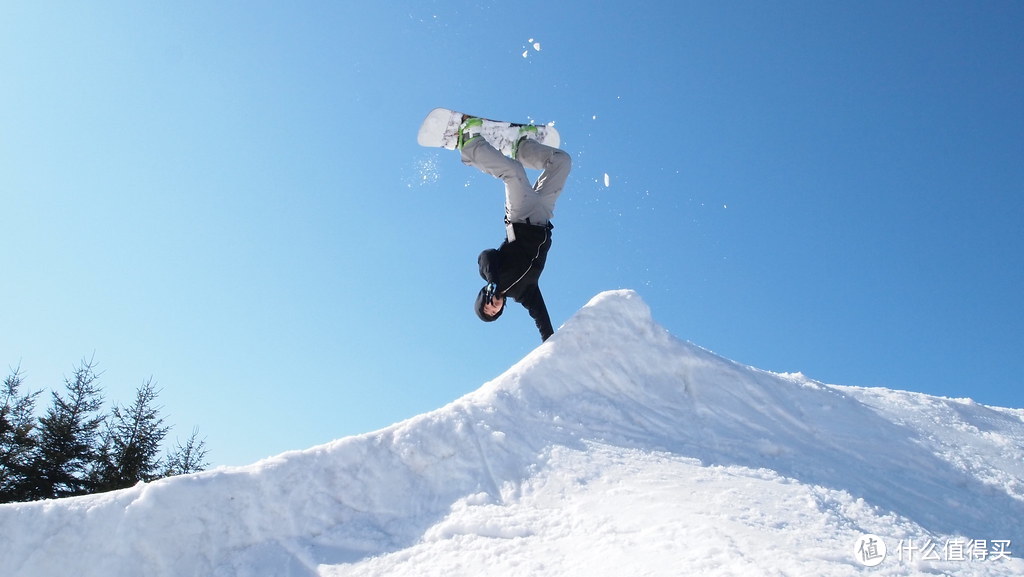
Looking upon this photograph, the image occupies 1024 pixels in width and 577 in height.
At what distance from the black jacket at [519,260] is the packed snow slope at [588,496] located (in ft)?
5.66

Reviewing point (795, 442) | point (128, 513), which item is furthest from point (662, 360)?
Result: point (128, 513)

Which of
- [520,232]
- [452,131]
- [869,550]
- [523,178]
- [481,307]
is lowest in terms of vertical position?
[869,550]

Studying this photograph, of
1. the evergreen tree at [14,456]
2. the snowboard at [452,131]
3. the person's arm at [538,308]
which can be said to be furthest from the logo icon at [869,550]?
the evergreen tree at [14,456]

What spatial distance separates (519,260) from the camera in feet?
25.9

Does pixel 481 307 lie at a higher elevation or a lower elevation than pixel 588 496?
higher

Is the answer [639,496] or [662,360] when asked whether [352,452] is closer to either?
[639,496]

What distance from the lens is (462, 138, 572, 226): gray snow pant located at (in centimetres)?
798

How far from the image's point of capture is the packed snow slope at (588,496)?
144 inches

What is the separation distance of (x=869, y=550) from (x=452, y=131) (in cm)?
761

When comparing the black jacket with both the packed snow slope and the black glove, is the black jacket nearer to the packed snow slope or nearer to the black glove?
the black glove

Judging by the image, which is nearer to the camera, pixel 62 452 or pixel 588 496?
pixel 588 496

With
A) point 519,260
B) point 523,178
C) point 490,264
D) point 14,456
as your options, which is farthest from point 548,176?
point 14,456

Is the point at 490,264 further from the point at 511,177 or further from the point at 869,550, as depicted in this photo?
the point at 869,550

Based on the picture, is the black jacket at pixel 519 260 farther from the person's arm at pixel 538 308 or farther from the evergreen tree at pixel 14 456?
the evergreen tree at pixel 14 456
